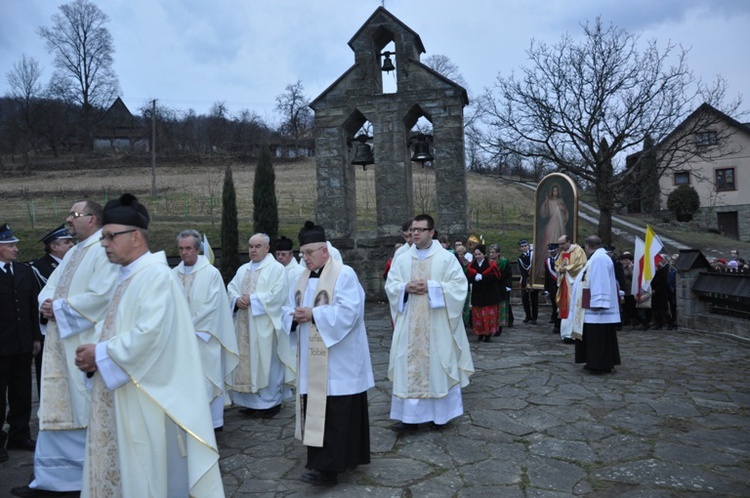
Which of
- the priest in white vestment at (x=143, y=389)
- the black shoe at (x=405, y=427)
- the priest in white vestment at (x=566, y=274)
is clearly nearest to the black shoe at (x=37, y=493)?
the priest in white vestment at (x=143, y=389)

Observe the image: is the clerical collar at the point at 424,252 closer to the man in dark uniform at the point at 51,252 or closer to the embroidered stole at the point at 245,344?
the embroidered stole at the point at 245,344

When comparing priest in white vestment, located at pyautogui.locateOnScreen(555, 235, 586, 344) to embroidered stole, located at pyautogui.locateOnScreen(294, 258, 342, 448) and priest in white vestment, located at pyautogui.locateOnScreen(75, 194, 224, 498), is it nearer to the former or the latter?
embroidered stole, located at pyautogui.locateOnScreen(294, 258, 342, 448)

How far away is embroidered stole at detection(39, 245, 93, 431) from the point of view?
4406 millimetres

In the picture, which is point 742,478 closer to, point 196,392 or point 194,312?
point 196,392

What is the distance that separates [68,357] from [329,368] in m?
2.07

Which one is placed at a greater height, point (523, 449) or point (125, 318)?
point (125, 318)

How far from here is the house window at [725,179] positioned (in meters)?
40.2

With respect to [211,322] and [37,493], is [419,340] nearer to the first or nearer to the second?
[211,322]

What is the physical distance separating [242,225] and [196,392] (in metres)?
25.5

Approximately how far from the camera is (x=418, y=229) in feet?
19.9

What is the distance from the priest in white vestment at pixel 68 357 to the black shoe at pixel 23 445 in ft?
3.77

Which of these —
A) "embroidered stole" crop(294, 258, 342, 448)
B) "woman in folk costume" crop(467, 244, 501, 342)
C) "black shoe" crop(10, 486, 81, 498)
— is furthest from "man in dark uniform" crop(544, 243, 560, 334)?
"black shoe" crop(10, 486, 81, 498)

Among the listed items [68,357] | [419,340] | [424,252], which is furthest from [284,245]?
[68,357]


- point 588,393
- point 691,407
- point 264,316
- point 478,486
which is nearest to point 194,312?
point 264,316
